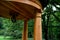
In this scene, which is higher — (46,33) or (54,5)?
(54,5)

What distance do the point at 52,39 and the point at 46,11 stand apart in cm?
144

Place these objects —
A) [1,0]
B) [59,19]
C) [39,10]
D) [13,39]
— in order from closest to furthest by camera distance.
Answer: [1,0] → [39,10] → [59,19] → [13,39]

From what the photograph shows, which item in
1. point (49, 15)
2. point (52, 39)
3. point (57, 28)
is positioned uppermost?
point (49, 15)

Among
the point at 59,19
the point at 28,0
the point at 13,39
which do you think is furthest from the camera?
the point at 13,39

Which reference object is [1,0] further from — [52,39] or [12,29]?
[12,29]

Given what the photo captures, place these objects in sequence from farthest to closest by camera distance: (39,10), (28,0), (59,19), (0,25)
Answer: (0,25) → (59,19) → (39,10) → (28,0)

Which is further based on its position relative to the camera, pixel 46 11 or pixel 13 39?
pixel 13 39

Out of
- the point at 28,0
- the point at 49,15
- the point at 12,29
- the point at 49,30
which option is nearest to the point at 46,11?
the point at 49,15

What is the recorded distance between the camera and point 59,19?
812 centimetres

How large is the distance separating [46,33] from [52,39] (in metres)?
0.51

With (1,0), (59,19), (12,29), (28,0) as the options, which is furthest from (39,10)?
A: (12,29)

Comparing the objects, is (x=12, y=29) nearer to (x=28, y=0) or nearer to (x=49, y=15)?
(x=49, y=15)

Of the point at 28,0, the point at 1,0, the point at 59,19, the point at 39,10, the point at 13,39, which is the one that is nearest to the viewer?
the point at 1,0

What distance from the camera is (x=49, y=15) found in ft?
27.8
